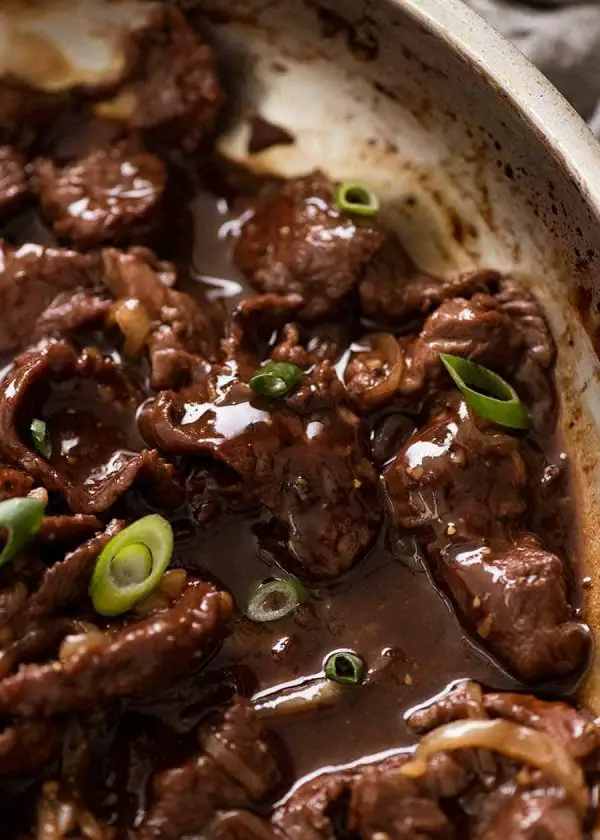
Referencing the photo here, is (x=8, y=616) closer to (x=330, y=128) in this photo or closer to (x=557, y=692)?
(x=557, y=692)

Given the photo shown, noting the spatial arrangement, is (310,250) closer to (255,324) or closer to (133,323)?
(255,324)

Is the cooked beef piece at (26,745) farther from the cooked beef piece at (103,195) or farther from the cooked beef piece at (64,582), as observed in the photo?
the cooked beef piece at (103,195)

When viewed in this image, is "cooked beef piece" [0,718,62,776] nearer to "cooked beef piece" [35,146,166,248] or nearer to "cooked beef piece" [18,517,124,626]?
"cooked beef piece" [18,517,124,626]

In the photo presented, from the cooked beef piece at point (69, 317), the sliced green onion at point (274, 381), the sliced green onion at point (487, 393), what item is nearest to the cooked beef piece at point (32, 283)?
the cooked beef piece at point (69, 317)

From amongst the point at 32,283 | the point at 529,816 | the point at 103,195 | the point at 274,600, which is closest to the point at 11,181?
the point at 103,195

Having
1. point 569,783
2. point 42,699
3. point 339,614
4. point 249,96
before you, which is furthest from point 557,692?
point 249,96

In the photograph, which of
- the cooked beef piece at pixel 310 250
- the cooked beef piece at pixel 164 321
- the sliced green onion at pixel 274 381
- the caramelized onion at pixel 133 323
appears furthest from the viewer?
the cooked beef piece at pixel 310 250

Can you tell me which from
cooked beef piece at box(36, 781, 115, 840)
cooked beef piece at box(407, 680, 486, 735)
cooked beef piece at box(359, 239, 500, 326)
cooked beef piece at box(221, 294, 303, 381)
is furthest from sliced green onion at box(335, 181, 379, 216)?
cooked beef piece at box(36, 781, 115, 840)
